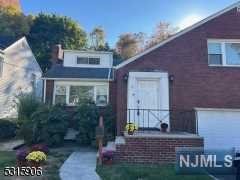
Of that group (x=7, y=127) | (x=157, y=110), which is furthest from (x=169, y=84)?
(x=7, y=127)

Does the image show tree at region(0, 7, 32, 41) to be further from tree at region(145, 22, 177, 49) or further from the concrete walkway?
the concrete walkway

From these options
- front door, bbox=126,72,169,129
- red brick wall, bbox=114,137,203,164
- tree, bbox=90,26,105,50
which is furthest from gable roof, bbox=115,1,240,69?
tree, bbox=90,26,105,50

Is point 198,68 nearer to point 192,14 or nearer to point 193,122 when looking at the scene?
point 193,122

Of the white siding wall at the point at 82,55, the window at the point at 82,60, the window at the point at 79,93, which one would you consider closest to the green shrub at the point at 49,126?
the window at the point at 79,93

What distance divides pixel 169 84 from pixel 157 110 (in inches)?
53.9

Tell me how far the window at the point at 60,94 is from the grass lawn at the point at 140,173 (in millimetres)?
8130

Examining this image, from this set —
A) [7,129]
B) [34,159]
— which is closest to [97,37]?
[7,129]

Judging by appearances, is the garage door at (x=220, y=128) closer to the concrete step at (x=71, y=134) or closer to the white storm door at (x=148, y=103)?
the white storm door at (x=148, y=103)

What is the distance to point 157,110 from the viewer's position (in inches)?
493

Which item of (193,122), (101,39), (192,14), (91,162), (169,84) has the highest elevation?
(101,39)

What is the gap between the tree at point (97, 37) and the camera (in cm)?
4025

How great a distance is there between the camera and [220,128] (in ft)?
39.9

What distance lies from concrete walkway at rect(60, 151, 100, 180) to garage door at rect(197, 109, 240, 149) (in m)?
4.85

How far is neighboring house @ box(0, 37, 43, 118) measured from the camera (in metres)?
20.3
